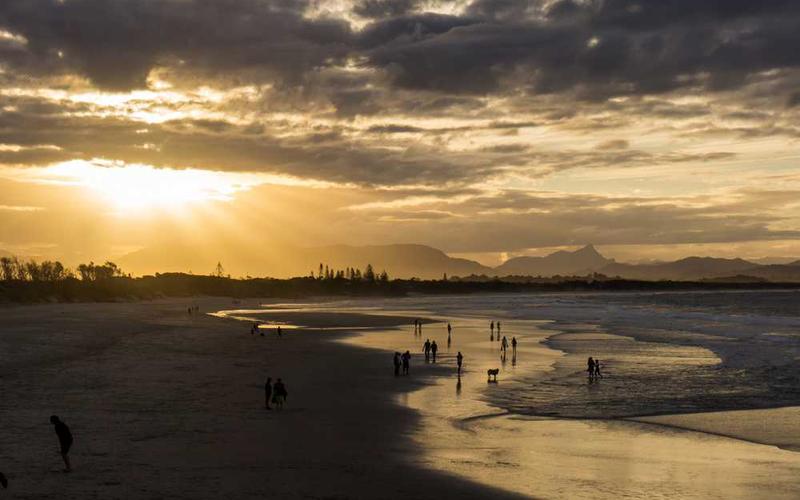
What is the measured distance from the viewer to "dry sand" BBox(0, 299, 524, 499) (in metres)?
18.4

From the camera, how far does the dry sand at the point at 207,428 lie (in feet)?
60.5

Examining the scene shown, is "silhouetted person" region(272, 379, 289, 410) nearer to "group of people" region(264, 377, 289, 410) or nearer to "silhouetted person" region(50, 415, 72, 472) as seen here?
"group of people" region(264, 377, 289, 410)

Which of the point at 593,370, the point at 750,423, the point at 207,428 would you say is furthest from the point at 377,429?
the point at 593,370

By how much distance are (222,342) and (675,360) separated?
113 ft

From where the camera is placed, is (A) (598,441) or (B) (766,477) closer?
(B) (766,477)

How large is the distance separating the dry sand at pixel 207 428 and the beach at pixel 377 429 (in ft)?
0.27

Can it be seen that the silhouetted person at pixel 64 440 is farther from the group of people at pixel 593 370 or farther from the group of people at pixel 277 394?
the group of people at pixel 593 370

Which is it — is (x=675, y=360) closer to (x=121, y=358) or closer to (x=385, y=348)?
(x=385, y=348)

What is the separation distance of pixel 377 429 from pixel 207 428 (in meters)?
5.65

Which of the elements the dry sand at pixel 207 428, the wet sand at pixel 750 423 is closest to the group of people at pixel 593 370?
the dry sand at pixel 207 428

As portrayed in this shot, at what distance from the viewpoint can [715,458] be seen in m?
23.0

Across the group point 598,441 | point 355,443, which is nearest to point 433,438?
point 355,443

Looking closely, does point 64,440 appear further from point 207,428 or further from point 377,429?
point 377,429

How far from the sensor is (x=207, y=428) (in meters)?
25.4
